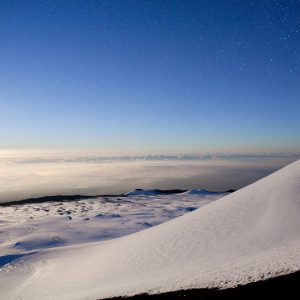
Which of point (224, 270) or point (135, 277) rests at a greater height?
point (224, 270)

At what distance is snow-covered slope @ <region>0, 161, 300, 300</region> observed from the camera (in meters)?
3.16

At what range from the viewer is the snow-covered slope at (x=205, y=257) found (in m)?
3.16

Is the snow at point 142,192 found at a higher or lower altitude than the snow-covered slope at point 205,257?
lower

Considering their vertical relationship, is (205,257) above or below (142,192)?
above

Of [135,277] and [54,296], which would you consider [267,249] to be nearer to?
[135,277]

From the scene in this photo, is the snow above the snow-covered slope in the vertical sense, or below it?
below

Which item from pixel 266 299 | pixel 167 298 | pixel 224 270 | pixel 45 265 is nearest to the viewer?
pixel 266 299

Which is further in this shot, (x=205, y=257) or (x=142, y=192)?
(x=142, y=192)

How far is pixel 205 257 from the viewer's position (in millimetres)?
4348

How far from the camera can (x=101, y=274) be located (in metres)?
5.40

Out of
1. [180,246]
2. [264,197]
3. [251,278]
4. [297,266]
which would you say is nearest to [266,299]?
[251,278]

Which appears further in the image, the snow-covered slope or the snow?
the snow

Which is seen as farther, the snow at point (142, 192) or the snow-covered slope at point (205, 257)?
the snow at point (142, 192)

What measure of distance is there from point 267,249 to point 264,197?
7.97ft
